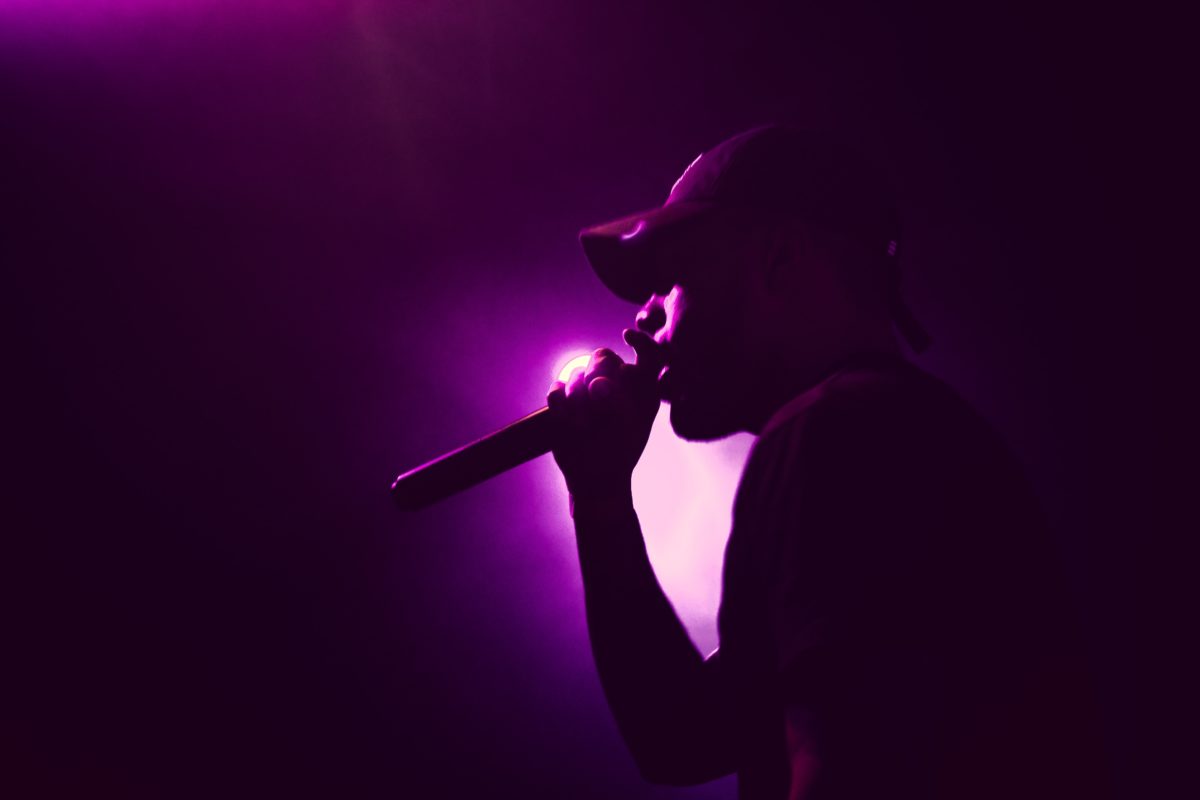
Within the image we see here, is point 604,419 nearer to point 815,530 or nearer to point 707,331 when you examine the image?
point 707,331

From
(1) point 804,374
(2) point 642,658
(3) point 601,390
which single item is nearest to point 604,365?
(3) point 601,390

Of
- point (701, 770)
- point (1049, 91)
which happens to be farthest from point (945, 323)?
point (701, 770)

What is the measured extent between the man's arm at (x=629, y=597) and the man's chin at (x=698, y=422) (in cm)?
6

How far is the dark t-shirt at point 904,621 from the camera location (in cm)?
49

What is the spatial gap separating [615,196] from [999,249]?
744mm

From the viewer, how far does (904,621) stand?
511 mm

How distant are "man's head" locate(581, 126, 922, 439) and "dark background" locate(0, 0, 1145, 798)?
466 mm

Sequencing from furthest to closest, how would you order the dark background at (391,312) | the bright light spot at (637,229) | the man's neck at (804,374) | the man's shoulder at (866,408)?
1. the dark background at (391,312)
2. the bright light spot at (637,229)
3. the man's neck at (804,374)
4. the man's shoulder at (866,408)

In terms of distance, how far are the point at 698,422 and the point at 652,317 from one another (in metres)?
0.18

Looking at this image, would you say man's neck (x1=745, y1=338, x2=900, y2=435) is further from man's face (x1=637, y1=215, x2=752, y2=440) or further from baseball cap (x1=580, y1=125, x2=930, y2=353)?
baseball cap (x1=580, y1=125, x2=930, y2=353)

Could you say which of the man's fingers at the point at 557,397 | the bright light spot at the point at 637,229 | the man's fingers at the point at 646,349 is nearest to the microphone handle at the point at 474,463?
the man's fingers at the point at 557,397

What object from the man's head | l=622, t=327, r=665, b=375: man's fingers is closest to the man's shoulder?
the man's head

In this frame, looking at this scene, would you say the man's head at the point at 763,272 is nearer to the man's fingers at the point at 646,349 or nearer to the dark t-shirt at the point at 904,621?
the man's fingers at the point at 646,349

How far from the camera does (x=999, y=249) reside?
127cm
